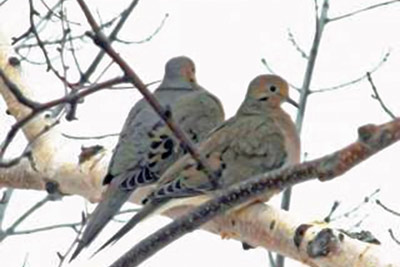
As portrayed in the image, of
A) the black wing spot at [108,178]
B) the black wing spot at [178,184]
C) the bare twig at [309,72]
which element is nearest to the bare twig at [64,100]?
the black wing spot at [178,184]

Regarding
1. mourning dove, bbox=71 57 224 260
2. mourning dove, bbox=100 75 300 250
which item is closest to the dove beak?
mourning dove, bbox=100 75 300 250

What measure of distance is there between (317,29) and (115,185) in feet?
5.04

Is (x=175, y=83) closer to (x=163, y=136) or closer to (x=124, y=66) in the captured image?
(x=163, y=136)

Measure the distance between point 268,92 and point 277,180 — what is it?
236 centimetres

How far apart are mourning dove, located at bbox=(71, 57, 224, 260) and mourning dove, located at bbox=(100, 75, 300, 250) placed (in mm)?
109

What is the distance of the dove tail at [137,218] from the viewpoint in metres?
2.86

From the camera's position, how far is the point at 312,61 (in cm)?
475

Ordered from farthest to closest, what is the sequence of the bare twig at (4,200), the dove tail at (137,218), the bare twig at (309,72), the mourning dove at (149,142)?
the bare twig at (4,200), the bare twig at (309,72), the mourning dove at (149,142), the dove tail at (137,218)

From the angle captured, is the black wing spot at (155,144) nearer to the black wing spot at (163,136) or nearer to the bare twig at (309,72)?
the black wing spot at (163,136)

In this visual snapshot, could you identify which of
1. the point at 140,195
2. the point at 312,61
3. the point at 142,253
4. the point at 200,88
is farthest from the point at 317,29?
the point at 142,253

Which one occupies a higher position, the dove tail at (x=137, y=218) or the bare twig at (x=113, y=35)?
the bare twig at (x=113, y=35)

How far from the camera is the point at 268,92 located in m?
4.52

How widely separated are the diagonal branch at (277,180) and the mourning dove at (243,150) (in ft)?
3.05

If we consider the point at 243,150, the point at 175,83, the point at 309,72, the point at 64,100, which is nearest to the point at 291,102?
the point at 309,72
